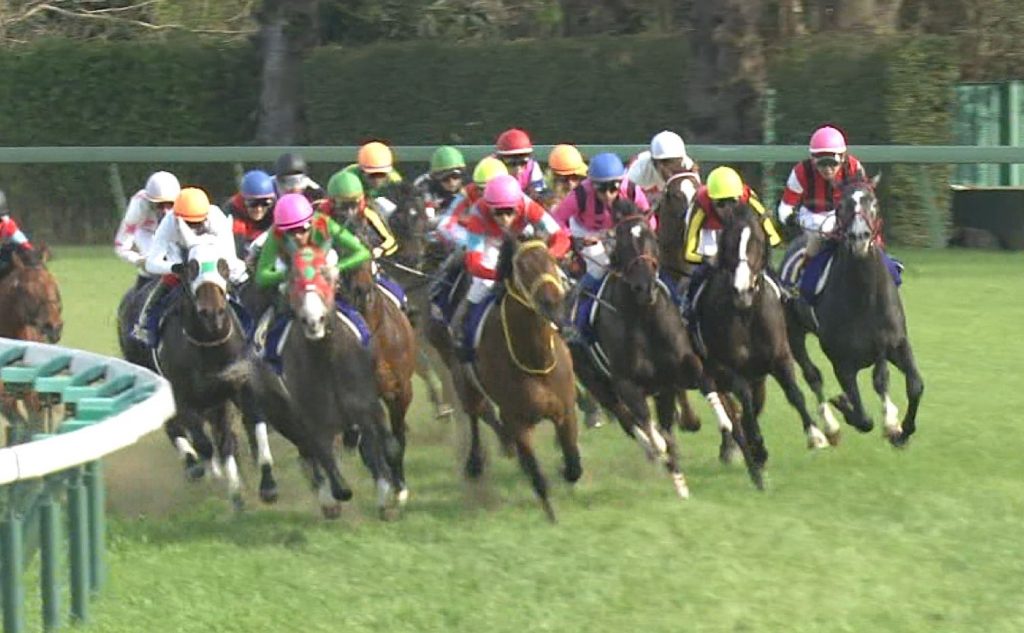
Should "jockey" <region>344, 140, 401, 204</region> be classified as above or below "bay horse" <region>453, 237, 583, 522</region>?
above

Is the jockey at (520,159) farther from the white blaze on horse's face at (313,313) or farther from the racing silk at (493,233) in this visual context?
the white blaze on horse's face at (313,313)

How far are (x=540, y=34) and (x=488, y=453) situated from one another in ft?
60.7

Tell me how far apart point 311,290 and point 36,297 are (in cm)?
397

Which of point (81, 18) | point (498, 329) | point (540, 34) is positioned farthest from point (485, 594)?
point (81, 18)

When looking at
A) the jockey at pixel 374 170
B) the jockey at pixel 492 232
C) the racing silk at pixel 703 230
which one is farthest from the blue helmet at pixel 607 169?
the jockey at pixel 374 170

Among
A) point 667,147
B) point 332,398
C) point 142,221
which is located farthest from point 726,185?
point 142,221

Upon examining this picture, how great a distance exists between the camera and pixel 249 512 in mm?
11195

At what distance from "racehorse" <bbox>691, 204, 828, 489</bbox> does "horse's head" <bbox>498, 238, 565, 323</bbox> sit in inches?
43.5

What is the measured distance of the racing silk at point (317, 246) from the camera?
36.1 feet

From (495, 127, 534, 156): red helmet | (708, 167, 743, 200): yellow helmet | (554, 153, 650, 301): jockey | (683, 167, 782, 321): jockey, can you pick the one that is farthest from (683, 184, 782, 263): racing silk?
(495, 127, 534, 156): red helmet

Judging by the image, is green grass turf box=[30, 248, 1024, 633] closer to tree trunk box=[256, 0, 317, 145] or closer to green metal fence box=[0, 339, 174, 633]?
green metal fence box=[0, 339, 174, 633]

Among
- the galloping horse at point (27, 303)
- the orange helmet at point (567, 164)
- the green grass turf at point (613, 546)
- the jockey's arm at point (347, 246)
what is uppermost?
the orange helmet at point (567, 164)

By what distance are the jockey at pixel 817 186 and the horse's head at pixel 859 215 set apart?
0.69 metres

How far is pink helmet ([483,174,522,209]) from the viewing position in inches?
426
